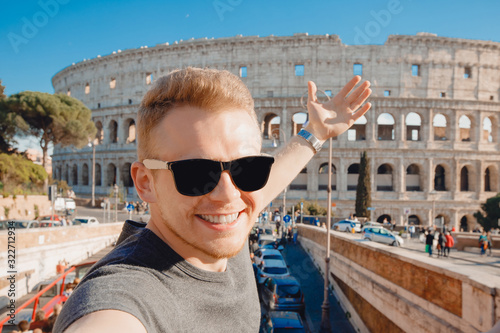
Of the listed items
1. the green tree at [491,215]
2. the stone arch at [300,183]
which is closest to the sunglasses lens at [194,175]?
the green tree at [491,215]

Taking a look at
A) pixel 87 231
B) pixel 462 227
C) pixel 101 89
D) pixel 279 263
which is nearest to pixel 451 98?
pixel 462 227

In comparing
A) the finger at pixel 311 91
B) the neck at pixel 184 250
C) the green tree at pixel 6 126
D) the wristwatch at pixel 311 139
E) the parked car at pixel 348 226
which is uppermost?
the green tree at pixel 6 126

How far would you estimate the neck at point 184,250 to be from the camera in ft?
4.14

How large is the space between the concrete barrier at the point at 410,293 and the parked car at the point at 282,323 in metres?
1.88

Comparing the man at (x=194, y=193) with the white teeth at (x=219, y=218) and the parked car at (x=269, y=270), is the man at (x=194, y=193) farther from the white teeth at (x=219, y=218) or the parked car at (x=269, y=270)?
the parked car at (x=269, y=270)

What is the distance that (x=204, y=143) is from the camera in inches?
47.7

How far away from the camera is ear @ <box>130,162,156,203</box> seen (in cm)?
131

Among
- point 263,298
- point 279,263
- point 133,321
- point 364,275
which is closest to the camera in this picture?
point 133,321

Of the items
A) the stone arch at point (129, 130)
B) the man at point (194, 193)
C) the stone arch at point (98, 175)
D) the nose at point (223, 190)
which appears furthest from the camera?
the stone arch at point (98, 175)

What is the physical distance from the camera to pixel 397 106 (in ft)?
111

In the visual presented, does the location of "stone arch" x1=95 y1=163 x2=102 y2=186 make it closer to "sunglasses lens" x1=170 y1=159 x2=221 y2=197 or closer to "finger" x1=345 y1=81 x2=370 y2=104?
"finger" x1=345 y1=81 x2=370 y2=104

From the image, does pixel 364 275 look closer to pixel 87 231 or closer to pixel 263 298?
pixel 263 298

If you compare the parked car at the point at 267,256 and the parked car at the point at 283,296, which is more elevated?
the parked car at the point at 267,256

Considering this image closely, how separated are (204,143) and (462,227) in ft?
128
